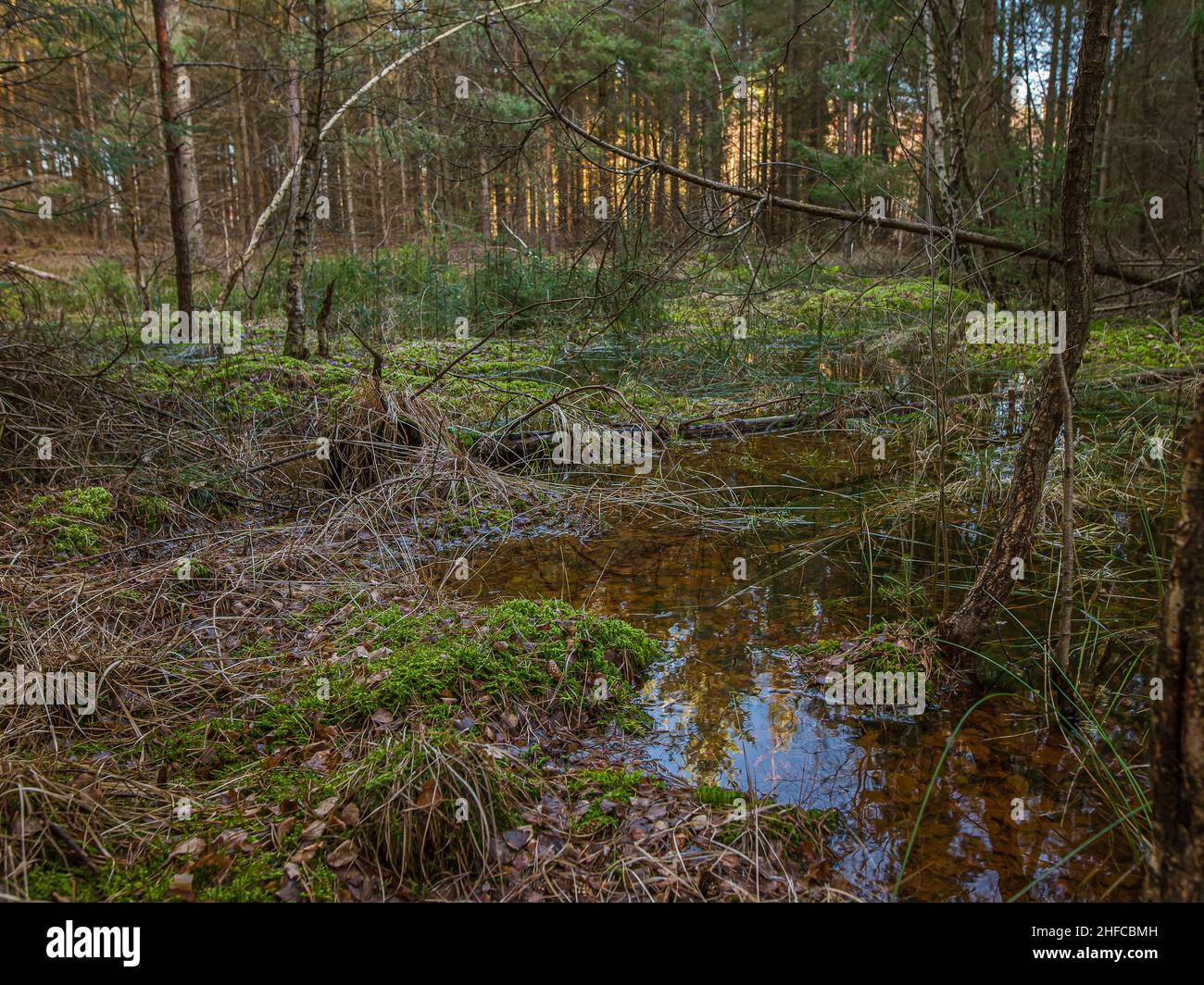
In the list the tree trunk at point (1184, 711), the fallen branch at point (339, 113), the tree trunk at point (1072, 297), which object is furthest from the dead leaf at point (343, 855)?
the fallen branch at point (339, 113)

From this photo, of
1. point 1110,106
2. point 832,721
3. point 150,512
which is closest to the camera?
point 832,721

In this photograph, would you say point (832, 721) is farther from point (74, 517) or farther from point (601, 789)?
point (74, 517)

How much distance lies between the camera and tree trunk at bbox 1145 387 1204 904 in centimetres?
147

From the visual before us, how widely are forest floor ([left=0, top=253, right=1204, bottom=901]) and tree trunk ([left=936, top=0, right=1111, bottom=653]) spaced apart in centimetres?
52

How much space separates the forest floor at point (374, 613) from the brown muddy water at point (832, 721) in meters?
0.19

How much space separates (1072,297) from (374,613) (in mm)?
3623

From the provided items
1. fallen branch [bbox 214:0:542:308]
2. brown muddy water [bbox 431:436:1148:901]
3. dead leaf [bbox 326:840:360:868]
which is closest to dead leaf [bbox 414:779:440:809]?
dead leaf [bbox 326:840:360:868]

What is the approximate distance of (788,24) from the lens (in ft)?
68.4

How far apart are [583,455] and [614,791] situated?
4382mm

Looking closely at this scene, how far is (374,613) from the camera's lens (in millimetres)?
3965

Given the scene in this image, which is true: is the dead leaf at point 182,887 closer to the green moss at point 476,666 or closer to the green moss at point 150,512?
the green moss at point 476,666

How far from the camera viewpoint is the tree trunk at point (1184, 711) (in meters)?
1.47

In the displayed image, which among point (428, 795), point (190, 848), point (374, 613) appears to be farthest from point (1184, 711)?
point (374, 613)
